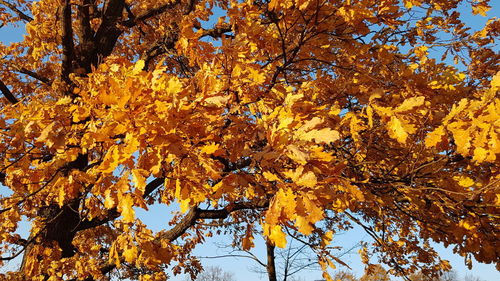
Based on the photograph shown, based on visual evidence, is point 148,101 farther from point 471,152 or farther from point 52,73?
point 52,73

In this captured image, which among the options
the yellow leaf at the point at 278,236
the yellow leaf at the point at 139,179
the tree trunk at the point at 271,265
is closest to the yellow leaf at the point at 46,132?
the yellow leaf at the point at 139,179

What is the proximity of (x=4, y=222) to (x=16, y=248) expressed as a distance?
992 mm

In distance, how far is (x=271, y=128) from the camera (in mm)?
1895

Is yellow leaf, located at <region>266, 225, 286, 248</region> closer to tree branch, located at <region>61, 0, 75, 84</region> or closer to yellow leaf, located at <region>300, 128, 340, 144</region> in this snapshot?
yellow leaf, located at <region>300, 128, 340, 144</region>

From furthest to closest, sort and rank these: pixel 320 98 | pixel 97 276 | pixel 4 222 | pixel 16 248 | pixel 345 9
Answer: pixel 16 248 → pixel 4 222 → pixel 97 276 → pixel 320 98 → pixel 345 9

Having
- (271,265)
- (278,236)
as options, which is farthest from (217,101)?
(271,265)

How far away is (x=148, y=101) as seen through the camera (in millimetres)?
1875

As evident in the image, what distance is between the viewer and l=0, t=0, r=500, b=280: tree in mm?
1777

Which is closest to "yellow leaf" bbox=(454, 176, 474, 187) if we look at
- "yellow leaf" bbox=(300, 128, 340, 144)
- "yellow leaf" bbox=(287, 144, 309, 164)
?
"yellow leaf" bbox=(300, 128, 340, 144)

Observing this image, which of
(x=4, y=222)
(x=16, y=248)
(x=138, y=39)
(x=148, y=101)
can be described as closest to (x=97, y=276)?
(x=4, y=222)

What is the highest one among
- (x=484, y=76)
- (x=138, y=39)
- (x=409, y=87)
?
(x=138, y=39)

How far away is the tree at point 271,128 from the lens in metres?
1.78

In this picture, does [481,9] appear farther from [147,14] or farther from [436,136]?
[147,14]

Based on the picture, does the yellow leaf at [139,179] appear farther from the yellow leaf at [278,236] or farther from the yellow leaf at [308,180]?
the yellow leaf at [308,180]
